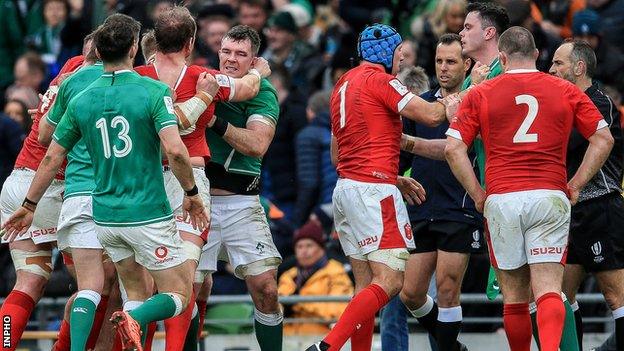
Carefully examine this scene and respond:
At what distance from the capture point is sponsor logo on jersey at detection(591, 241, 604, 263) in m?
12.1

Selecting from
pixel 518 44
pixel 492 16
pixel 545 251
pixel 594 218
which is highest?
pixel 518 44

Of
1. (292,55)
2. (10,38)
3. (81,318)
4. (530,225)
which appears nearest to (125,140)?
(81,318)

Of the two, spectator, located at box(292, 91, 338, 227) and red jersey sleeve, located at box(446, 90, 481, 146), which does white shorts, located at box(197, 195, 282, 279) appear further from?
spectator, located at box(292, 91, 338, 227)

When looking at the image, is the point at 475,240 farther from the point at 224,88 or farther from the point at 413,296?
the point at 224,88

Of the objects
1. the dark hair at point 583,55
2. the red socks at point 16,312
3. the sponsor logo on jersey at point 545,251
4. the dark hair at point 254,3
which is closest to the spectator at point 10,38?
the dark hair at point 254,3

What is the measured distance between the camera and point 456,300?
12.3 metres

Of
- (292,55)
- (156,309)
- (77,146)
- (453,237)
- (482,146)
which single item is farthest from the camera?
(292,55)

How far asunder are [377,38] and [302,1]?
8532mm

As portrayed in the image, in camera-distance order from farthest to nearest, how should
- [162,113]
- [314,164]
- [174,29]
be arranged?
[314,164] < [174,29] < [162,113]

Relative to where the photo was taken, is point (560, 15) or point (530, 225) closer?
point (530, 225)

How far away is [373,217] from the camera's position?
1148cm

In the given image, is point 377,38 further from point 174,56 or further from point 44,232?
point 44,232

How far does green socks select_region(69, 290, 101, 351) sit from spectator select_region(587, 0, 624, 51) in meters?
9.21

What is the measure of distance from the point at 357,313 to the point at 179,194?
1.63 m
